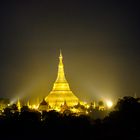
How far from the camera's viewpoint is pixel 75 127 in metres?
62.9

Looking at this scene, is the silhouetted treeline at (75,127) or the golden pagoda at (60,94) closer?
the silhouetted treeline at (75,127)

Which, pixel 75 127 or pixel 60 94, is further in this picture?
pixel 60 94

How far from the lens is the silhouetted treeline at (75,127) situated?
60.8 m

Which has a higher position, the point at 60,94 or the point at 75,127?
the point at 60,94

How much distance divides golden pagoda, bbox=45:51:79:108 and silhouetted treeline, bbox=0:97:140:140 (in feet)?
105

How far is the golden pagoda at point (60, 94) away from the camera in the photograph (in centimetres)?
10038

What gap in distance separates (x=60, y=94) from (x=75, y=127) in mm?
39168

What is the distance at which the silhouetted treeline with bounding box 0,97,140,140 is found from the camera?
60781 mm

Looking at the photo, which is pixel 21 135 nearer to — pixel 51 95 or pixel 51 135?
pixel 51 135

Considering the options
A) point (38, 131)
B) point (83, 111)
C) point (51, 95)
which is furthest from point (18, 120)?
point (51, 95)

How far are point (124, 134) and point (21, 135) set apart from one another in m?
6.78

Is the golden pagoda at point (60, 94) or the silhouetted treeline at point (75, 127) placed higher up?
the golden pagoda at point (60, 94)

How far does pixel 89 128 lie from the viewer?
62562 millimetres

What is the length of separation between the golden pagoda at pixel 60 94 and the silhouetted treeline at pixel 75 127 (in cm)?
3194
